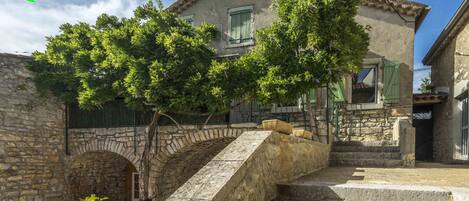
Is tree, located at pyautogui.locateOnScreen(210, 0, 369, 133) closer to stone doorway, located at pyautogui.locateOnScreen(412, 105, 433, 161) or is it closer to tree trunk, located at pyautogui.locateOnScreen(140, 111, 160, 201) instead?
tree trunk, located at pyautogui.locateOnScreen(140, 111, 160, 201)

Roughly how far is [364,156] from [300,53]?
8.42 ft

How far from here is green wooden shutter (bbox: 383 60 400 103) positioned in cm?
884

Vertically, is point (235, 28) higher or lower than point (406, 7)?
lower

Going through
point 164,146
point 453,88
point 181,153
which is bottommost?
point 181,153

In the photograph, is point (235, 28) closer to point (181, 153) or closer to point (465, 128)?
point (181, 153)

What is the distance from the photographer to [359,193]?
2.72 metres

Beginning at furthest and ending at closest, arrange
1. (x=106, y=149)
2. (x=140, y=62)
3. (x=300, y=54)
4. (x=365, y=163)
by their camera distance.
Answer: (x=106, y=149)
(x=140, y=62)
(x=300, y=54)
(x=365, y=163)

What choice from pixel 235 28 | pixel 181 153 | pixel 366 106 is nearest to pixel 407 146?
pixel 366 106

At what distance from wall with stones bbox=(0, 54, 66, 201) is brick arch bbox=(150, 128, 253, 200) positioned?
10.9 feet

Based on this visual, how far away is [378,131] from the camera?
9031 millimetres

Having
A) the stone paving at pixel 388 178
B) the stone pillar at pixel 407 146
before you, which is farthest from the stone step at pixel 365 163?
the stone paving at pixel 388 178

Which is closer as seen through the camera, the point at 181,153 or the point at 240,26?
the point at 181,153

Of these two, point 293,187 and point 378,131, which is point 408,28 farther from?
point 293,187

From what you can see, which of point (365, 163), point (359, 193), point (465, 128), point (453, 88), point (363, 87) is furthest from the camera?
point (363, 87)
